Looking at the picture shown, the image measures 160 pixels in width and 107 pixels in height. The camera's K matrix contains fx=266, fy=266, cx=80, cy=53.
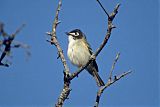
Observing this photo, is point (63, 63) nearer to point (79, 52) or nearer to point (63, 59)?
point (63, 59)

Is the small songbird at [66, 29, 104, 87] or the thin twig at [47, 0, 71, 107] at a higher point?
the small songbird at [66, 29, 104, 87]

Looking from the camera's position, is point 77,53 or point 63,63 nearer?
point 63,63

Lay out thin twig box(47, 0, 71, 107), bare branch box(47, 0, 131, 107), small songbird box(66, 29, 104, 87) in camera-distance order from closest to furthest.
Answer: bare branch box(47, 0, 131, 107) → thin twig box(47, 0, 71, 107) → small songbird box(66, 29, 104, 87)

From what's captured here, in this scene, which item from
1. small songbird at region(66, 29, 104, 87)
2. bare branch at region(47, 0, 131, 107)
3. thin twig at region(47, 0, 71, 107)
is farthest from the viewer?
small songbird at region(66, 29, 104, 87)

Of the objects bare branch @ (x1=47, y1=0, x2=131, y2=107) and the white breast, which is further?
the white breast

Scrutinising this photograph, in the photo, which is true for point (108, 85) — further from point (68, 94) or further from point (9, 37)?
point (9, 37)

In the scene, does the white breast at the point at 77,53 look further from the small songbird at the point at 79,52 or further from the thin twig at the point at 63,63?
the thin twig at the point at 63,63

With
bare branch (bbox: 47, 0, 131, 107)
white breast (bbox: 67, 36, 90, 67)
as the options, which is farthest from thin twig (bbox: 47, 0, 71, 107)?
white breast (bbox: 67, 36, 90, 67)

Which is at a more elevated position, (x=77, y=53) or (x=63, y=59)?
(x=77, y=53)

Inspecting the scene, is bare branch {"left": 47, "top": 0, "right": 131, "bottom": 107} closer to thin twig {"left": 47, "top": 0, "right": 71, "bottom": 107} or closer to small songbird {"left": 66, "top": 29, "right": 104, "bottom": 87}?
thin twig {"left": 47, "top": 0, "right": 71, "bottom": 107}

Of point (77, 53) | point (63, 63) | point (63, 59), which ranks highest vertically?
point (77, 53)

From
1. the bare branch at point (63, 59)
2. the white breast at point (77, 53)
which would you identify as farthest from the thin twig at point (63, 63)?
the white breast at point (77, 53)

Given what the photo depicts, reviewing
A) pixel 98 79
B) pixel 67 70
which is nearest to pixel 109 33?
pixel 67 70

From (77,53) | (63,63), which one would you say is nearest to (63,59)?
(63,63)
